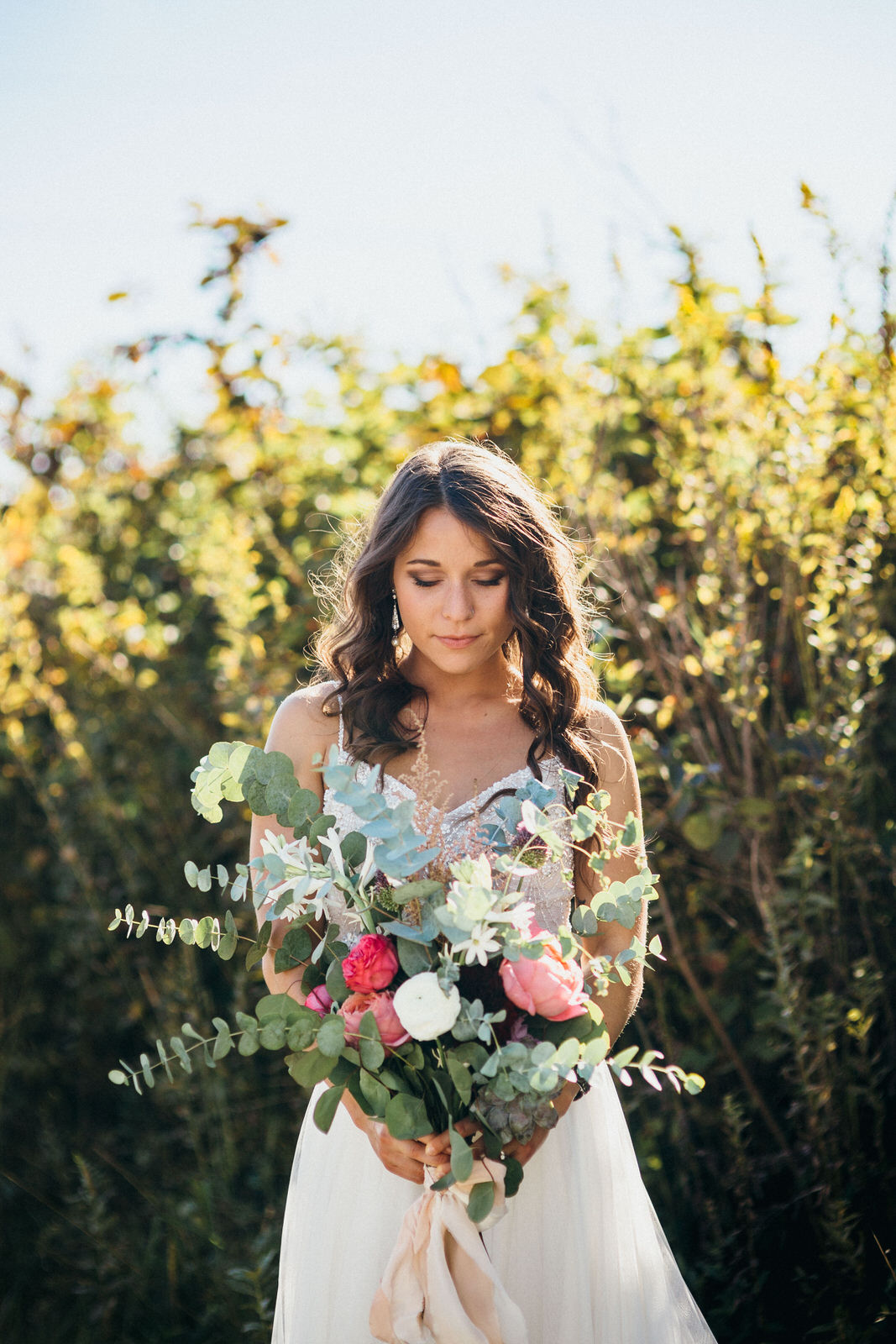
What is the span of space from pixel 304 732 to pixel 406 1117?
788mm

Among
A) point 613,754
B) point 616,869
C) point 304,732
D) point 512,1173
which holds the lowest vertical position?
point 512,1173

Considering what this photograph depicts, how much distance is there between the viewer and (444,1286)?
146 centimetres

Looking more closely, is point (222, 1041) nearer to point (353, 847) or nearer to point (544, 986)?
point (353, 847)

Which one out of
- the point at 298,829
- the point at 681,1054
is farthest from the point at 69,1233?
the point at 298,829

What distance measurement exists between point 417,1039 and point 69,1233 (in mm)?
2391

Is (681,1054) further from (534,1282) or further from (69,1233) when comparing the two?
(69,1233)

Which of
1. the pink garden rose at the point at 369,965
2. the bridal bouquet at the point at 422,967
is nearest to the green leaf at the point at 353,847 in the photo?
the bridal bouquet at the point at 422,967

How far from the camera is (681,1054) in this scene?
2.79 meters

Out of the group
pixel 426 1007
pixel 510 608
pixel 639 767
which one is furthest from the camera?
pixel 639 767

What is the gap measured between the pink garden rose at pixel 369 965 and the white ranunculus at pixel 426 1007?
82 millimetres

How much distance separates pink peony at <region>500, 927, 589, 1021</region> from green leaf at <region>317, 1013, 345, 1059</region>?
8.6 inches

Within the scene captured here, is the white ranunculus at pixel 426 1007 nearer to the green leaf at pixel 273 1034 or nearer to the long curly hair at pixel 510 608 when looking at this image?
the green leaf at pixel 273 1034

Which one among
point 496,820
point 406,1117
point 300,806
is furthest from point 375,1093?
point 496,820

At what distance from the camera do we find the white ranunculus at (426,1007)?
127 centimetres
